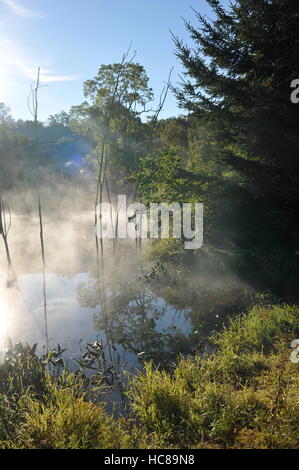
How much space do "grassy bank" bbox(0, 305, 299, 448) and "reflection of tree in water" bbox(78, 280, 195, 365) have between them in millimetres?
782

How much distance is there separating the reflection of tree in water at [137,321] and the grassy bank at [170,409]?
0.78m

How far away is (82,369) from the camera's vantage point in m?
3.87

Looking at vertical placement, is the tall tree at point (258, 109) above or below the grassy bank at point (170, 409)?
above

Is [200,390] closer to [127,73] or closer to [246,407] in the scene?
[246,407]

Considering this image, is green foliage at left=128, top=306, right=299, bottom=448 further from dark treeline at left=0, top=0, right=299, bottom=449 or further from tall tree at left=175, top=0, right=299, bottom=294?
tall tree at left=175, top=0, right=299, bottom=294

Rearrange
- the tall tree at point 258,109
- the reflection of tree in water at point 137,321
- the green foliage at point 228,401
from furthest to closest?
the tall tree at point 258,109, the reflection of tree in water at point 137,321, the green foliage at point 228,401

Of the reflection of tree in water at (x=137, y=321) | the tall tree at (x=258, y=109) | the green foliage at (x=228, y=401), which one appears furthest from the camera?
the tall tree at (x=258, y=109)

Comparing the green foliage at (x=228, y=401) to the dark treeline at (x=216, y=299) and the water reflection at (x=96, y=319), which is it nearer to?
the dark treeline at (x=216, y=299)

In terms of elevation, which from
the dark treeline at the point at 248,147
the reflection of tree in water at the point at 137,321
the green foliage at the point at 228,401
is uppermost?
the dark treeline at the point at 248,147

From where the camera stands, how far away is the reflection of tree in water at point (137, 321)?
15.5ft

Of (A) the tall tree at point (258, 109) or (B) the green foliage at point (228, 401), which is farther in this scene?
(A) the tall tree at point (258, 109)

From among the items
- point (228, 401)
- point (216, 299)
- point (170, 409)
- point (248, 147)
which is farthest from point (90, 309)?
point (248, 147)

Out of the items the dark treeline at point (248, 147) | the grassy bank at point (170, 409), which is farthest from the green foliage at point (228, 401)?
the dark treeline at point (248, 147)

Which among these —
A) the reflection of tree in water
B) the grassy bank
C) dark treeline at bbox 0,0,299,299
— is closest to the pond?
the reflection of tree in water
